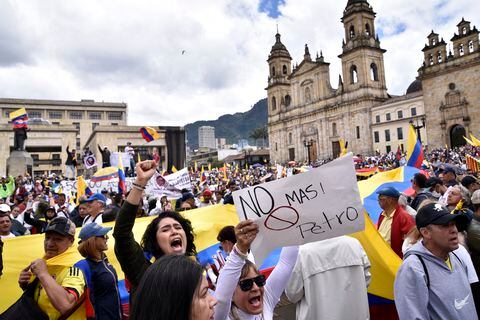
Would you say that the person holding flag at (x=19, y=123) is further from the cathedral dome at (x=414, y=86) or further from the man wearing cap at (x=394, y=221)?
the cathedral dome at (x=414, y=86)

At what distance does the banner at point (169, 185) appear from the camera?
29.9 feet

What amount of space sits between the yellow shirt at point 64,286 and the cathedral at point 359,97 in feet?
142

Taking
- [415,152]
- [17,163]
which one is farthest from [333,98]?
[415,152]

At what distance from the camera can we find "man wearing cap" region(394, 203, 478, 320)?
2.45 m

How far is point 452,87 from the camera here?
43281mm

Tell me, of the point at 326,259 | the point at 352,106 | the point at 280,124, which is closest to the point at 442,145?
the point at 352,106

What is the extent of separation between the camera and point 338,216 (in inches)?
104

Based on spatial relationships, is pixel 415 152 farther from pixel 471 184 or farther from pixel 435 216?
pixel 435 216

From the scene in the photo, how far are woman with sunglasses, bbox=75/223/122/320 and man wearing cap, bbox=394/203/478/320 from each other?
2185 mm

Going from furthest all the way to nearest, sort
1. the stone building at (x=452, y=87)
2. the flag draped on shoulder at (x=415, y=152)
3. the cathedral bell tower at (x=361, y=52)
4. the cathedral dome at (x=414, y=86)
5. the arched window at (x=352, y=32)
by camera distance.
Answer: the cathedral dome at (x=414, y=86), the arched window at (x=352, y=32), the cathedral bell tower at (x=361, y=52), the stone building at (x=452, y=87), the flag draped on shoulder at (x=415, y=152)

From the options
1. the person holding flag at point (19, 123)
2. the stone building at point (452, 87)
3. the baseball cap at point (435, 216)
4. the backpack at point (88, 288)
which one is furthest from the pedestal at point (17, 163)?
the stone building at point (452, 87)

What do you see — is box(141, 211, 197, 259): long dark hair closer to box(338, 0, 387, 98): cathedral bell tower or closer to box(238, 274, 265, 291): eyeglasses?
box(238, 274, 265, 291): eyeglasses

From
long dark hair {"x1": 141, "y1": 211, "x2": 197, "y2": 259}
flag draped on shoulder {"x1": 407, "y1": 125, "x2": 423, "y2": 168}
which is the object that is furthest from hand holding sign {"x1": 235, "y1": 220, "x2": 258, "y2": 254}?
flag draped on shoulder {"x1": 407, "y1": 125, "x2": 423, "y2": 168}

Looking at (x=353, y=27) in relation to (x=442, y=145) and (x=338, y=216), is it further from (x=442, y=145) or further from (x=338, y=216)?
(x=338, y=216)
